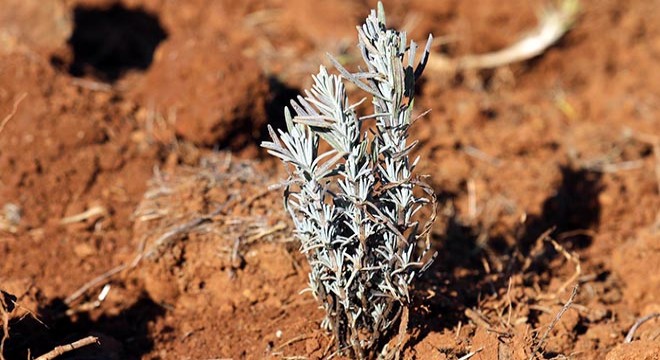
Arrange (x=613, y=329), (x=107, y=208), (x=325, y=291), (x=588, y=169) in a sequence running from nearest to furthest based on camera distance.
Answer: (x=325, y=291)
(x=613, y=329)
(x=107, y=208)
(x=588, y=169)

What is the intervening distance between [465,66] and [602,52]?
943 millimetres

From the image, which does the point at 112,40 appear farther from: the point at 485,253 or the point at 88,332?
the point at 485,253

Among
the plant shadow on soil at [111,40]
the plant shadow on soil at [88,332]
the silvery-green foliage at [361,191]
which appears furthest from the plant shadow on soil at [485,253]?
the plant shadow on soil at [111,40]

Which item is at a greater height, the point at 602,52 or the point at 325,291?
the point at 602,52

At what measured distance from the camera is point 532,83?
5.25m

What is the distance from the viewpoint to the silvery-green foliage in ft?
7.93

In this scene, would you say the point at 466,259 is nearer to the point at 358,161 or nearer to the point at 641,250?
the point at 641,250

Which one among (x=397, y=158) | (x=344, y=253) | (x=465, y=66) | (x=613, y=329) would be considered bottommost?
(x=613, y=329)

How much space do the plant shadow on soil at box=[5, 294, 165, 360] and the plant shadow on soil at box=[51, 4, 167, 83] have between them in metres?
1.69

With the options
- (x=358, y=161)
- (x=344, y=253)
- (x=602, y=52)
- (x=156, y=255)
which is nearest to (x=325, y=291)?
(x=344, y=253)

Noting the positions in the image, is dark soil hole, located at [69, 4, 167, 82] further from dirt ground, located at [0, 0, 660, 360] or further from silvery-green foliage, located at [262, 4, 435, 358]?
silvery-green foliage, located at [262, 4, 435, 358]

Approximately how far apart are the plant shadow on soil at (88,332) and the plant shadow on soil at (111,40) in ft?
5.56

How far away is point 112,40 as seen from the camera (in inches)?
189

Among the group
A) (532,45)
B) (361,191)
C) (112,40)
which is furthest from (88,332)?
(532,45)
